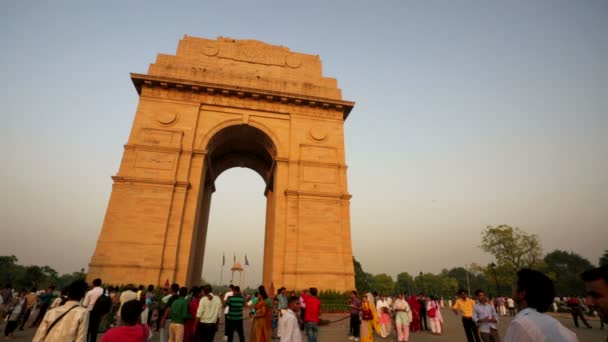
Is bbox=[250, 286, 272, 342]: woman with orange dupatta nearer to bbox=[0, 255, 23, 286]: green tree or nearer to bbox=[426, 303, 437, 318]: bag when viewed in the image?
bbox=[426, 303, 437, 318]: bag

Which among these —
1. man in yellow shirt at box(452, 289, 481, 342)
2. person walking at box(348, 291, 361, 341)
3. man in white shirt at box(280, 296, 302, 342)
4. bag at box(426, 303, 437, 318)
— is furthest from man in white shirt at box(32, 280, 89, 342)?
bag at box(426, 303, 437, 318)

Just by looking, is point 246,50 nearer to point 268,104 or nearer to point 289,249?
point 268,104

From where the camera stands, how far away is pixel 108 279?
1519cm

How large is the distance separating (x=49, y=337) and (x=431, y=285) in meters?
119

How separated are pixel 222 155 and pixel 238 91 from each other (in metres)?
6.19

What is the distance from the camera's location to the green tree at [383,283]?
342 feet

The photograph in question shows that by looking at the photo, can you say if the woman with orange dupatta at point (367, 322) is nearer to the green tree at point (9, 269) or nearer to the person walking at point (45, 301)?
the person walking at point (45, 301)

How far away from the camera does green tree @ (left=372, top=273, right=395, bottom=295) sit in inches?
4109

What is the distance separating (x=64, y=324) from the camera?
354cm

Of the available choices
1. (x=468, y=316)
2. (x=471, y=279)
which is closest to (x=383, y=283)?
(x=471, y=279)

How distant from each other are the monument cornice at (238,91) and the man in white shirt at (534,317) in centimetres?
1961

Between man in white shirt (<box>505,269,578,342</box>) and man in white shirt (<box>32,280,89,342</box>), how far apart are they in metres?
4.37

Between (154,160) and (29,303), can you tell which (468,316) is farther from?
(154,160)

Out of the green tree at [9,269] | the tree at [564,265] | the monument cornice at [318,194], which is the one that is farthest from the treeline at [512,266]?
the green tree at [9,269]
